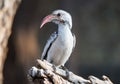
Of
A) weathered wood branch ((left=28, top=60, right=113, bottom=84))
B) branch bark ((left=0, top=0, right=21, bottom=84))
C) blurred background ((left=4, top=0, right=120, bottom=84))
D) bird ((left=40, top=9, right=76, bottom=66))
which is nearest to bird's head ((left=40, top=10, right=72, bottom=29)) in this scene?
bird ((left=40, top=9, right=76, bottom=66))

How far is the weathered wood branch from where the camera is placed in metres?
3.60

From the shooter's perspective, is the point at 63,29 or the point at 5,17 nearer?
the point at 63,29

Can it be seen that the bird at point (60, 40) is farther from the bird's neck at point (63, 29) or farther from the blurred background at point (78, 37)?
the blurred background at point (78, 37)

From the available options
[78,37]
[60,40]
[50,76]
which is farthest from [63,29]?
[78,37]

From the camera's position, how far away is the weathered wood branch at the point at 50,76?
11.8ft

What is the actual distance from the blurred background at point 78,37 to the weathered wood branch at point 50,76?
3.27m

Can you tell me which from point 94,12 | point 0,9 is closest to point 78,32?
point 94,12

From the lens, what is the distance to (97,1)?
24.5ft

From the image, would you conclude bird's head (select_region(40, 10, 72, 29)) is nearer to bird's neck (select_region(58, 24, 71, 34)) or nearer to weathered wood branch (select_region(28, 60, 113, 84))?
bird's neck (select_region(58, 24, 71, 34))

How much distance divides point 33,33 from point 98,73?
0.77 meters

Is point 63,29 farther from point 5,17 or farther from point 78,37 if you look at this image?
point 78,37

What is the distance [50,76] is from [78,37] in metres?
3.85

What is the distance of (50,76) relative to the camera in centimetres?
362

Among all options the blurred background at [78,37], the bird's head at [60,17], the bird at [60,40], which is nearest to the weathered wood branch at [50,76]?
the bird at [60,40]
